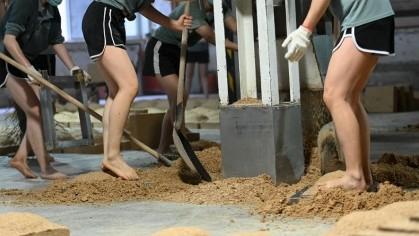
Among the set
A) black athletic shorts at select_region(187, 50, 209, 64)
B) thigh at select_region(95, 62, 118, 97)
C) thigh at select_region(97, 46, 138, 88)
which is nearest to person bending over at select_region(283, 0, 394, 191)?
thigh at select_region(97, 46, 138, 88)

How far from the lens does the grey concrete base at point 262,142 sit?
436 centimetres

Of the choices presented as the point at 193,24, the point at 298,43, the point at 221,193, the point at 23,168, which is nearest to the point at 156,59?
the point at 193,24

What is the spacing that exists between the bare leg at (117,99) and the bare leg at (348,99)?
4.49ft

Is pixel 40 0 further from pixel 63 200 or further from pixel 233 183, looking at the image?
pixel 233 183

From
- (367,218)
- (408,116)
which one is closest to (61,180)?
(367,218)

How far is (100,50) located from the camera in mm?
4582

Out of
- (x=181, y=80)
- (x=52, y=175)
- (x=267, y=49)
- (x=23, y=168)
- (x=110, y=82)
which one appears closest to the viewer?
(x=267, y=49)

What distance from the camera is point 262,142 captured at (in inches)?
173

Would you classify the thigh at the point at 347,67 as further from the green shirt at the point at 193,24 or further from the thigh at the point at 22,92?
the thigh at the point at 22,92

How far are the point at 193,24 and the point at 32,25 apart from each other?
115 centimetres

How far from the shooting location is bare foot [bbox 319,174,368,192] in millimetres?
3764

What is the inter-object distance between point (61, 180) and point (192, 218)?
162 cm

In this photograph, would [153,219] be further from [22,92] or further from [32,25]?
[32,25]

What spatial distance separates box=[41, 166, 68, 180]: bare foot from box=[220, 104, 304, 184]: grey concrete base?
4.27ft
